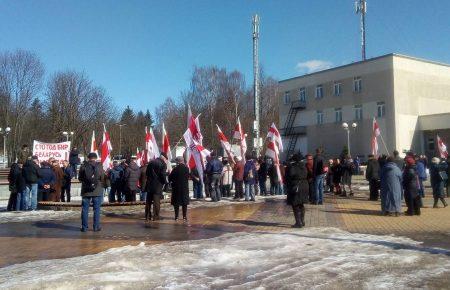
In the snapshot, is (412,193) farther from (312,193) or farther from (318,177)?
(312,193)

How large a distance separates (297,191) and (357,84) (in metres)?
42.0

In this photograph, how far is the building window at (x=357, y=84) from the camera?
51594 mm

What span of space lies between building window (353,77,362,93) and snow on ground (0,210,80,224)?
40.6 metres

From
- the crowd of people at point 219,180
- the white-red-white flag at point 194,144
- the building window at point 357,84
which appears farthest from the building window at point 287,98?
the white-red-white flag at point 194,144

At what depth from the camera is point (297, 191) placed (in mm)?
12398

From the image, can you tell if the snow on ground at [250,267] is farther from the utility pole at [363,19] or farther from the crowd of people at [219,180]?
the utility pole at [363,19]

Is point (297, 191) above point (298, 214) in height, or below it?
above

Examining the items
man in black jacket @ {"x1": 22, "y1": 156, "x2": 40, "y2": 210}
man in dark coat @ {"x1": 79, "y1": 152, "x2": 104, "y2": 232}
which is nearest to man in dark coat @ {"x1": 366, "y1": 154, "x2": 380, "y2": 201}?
man in dark coat @ {"x1": 79, "y1": 152, "x2": 104, "y2": 232}

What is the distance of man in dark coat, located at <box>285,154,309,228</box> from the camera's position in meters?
12.4

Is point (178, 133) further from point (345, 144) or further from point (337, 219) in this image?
point (337, 219)

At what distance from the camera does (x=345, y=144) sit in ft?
173

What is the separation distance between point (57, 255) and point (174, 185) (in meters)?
5.03

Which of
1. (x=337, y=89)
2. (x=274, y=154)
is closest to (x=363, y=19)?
(x=337, y=89)

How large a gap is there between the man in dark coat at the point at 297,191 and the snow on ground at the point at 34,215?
6909mm
